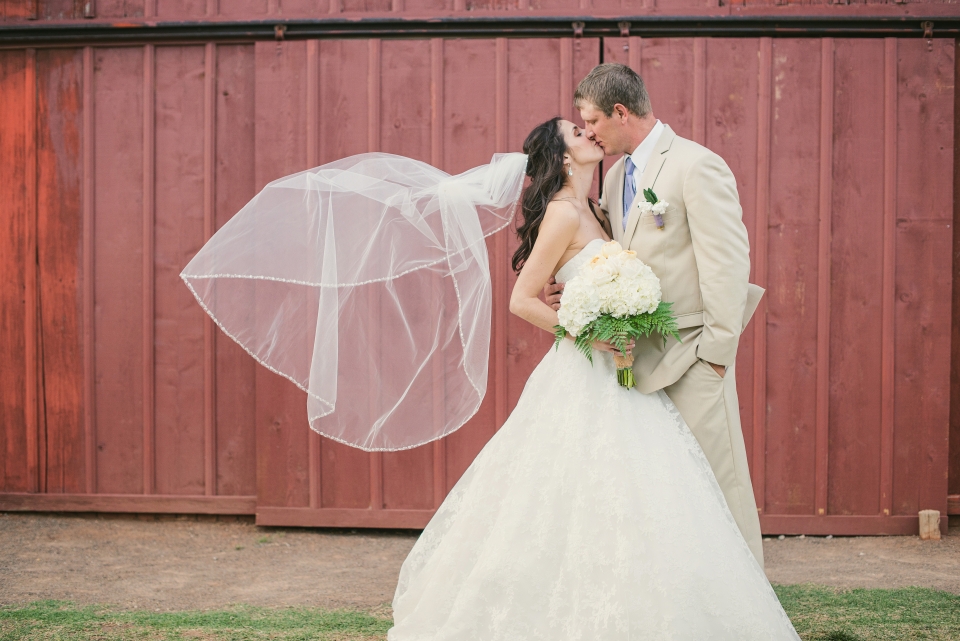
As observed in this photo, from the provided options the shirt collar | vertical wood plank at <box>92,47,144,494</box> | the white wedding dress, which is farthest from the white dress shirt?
vertical wood plank at <box>92,47,144,494</box>

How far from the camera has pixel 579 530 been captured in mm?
2883

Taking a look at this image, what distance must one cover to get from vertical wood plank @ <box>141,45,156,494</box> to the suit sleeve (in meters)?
4.02

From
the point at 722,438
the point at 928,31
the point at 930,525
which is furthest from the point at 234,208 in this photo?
the point at 930,525

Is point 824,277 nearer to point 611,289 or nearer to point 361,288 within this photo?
point 611,289

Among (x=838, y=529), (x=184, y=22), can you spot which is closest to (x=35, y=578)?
(x=184, y=22)

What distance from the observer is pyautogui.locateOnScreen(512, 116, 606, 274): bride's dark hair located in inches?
136

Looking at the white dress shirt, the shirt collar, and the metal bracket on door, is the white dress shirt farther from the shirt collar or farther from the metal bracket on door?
the metal bracket on door

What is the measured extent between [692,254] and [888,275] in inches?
109

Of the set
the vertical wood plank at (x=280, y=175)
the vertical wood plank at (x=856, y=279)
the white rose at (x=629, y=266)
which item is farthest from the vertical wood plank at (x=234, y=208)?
the vertical wood plank at (x=856, y=279)

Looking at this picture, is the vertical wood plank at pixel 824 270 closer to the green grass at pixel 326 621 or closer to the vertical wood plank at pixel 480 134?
the green grass at pixel 326 621

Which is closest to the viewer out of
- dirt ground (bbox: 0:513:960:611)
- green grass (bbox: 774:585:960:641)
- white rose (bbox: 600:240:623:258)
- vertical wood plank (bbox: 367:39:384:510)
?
white rose (bbox: 600:240:623:258)

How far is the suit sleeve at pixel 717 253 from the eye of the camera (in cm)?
296

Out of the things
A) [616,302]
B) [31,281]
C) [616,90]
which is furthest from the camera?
[31,281]

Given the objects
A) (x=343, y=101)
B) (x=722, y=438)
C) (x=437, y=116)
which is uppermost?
(x=343, y=101)
